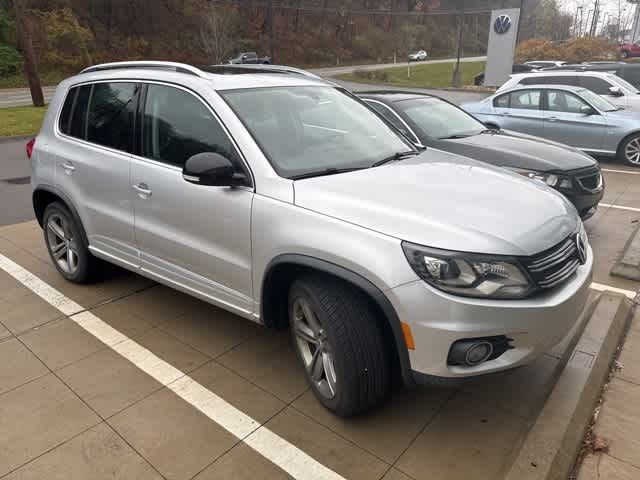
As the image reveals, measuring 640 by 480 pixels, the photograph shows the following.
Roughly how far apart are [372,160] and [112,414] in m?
2.11

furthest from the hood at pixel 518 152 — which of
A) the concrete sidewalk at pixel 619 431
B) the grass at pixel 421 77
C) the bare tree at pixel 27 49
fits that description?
the grass at pixel 421 77

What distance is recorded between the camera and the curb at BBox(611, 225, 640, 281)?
4.59 metres

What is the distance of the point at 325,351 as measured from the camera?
276 centimetres

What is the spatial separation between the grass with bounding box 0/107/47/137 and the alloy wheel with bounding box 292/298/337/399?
13.6 m

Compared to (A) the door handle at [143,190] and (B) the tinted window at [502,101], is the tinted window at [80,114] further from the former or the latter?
(B) the tinted window at [502,101]

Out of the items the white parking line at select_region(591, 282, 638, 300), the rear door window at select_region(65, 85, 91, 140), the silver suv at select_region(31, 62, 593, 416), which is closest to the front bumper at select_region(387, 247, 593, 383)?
the silver suv at select_region(31, 62, 593, 416)

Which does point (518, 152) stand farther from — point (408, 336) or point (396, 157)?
point (408, 336)

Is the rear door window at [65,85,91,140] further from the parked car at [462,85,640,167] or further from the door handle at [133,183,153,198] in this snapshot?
the parked car at [462,85,640,167]

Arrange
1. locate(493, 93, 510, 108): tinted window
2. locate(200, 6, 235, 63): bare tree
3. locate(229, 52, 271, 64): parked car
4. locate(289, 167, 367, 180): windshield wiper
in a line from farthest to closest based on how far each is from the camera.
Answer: locate(200, 6, 235, 63): bare tree
locate(229, 52, 271, 64): parked car
locate(493, 93, 510, 108): tinted window
locate(289, 167, 367, 180): windshield wiper

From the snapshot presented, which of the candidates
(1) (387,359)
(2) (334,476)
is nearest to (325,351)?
(1) (387,359)

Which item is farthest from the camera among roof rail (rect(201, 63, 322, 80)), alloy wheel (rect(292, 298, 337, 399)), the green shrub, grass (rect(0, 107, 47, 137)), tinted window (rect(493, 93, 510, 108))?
the green shrub

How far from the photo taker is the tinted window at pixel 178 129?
3.13 metres

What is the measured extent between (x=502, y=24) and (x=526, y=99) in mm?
16632

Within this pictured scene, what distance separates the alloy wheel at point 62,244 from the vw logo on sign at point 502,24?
78.7 ft
